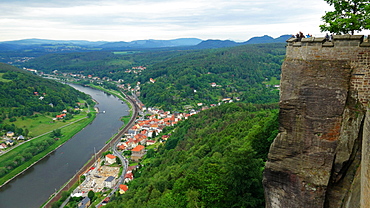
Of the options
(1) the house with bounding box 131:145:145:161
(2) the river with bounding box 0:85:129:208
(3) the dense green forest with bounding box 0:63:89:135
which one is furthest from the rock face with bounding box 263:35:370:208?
(3) the dense green forest with bounding box 0:63:89:135

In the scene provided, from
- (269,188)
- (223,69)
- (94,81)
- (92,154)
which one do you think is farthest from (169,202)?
(94,81)

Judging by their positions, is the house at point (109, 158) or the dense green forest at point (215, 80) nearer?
the house at point (109, 158)

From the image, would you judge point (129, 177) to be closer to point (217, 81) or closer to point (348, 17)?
point (348, 17)

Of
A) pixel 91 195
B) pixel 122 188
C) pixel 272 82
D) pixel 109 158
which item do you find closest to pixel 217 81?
pixel 272 82

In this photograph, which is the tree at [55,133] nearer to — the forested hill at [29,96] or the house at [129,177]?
the forested hill at [29,96]

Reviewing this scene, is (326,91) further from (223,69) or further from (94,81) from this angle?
(94,81)

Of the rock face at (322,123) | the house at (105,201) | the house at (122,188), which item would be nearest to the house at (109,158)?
the house at (122,188)
